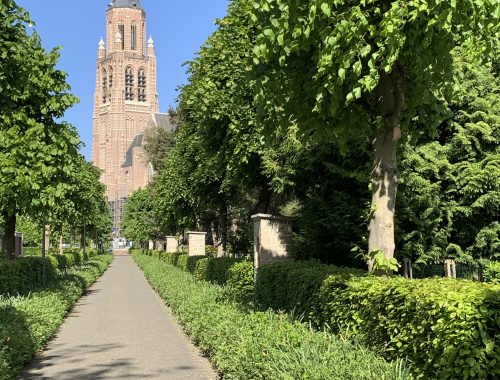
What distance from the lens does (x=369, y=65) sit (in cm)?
515

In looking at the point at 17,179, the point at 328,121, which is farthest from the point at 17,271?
the point at 328,121

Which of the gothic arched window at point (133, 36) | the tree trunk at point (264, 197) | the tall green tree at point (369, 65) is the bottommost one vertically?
the tree trunk at point (264, 197)

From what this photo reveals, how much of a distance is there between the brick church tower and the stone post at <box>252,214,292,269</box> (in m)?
115

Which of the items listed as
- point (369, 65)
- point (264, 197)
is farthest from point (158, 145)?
point (369, 65)

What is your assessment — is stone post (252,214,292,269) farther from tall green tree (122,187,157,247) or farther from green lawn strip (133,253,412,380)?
tall green tree (122,187,157,247)

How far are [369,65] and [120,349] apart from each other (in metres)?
6.28

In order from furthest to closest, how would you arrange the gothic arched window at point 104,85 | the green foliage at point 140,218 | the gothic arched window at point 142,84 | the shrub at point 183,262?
the gothic arched window at point 104,85 → the gothic arched window at point 142,84 → the green foliage at point 140,218 → the shrub at point 183,262

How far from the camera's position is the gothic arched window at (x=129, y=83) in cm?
13288

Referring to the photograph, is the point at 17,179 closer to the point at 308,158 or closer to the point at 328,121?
the point at 308,158

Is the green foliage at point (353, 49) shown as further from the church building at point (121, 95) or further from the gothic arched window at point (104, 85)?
the gothic arched window at point (104, 85)

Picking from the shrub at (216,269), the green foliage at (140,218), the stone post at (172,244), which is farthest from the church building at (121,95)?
the shrub at (216,269)

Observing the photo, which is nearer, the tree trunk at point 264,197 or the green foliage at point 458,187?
the green foliage at point 458,187

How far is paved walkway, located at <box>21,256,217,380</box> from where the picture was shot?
7.26 m

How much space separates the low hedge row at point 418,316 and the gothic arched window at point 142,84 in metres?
132
